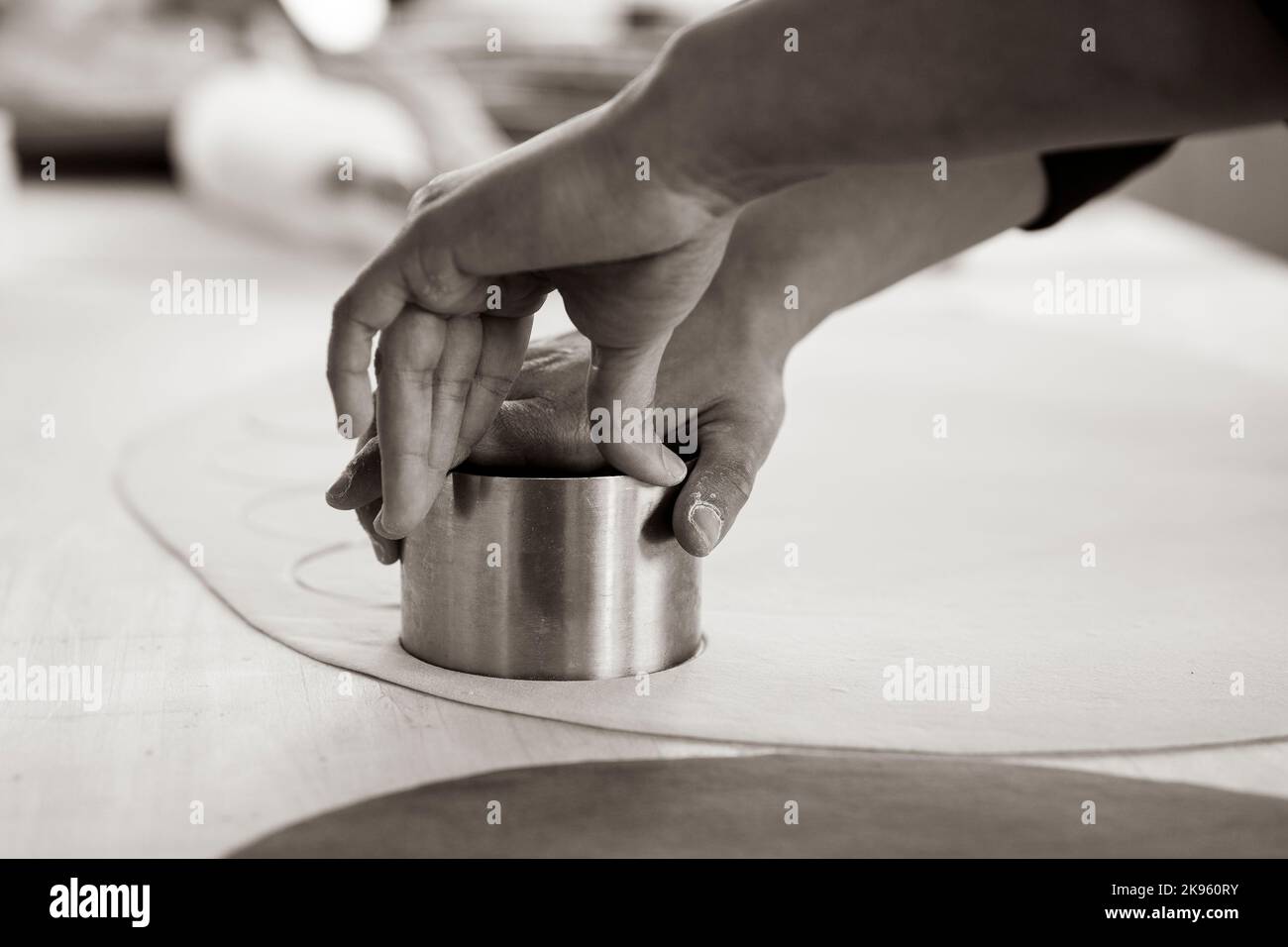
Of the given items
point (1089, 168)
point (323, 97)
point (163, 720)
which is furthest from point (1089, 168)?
point (323, 97)

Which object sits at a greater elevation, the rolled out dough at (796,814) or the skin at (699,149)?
the skin at (699,149)

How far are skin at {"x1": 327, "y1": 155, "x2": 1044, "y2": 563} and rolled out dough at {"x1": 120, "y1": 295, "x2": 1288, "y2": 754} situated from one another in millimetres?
138

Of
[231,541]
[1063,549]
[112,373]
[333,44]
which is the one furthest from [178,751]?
[333,44]

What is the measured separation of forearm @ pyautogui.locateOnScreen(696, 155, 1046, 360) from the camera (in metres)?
1.11

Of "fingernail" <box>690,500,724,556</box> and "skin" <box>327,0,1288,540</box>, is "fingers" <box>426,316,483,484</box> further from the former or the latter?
"fingernail" <box>690,500,724,556</box>

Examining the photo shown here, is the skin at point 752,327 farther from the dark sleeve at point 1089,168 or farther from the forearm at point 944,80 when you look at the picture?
the forearm at point 944,80

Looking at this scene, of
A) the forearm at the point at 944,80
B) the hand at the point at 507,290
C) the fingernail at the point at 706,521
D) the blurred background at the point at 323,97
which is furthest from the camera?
the blurred background at the point at 323,97

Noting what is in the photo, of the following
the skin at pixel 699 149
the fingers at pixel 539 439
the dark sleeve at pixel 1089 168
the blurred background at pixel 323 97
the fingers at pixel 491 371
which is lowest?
the fingers at pixel 539 439

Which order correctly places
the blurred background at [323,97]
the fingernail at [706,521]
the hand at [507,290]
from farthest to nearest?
the blurred background at [323,97] → the fingernail at [706,521] → the hand at [507,290]

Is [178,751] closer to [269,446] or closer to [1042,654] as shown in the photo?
[1042,654]

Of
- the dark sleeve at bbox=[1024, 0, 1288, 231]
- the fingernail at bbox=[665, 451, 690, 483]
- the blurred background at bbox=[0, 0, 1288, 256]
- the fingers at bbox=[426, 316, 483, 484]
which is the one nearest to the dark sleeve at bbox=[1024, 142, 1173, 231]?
the dark sleeve at bbox=[1024, 0, 1288, 231]

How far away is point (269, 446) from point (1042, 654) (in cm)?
100

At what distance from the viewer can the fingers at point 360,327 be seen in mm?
811

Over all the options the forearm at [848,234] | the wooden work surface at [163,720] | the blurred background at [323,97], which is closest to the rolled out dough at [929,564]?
the wooden work surface at [163,720]
